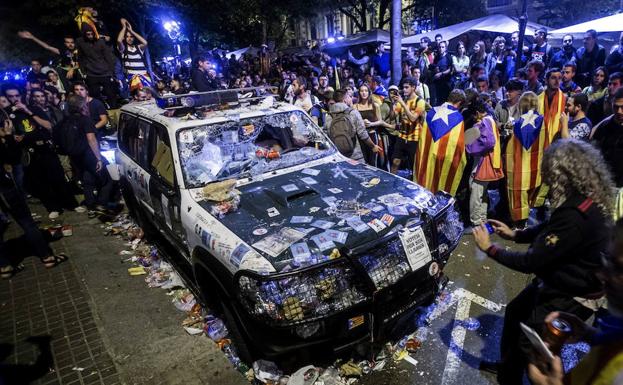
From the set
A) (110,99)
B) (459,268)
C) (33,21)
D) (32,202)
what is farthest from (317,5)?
(459,268)

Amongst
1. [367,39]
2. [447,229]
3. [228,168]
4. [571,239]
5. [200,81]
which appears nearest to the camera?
[571,239]

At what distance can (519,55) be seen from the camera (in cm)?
1013

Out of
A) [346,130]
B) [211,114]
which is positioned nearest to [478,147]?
[346,130]

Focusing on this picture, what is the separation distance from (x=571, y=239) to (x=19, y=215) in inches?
234

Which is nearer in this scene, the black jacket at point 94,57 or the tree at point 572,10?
the black jacket at point 94,57

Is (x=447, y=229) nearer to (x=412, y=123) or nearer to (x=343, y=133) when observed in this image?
(x=343, y=133)

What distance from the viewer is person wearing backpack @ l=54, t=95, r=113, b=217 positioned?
6.26m

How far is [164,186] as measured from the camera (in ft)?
12.8

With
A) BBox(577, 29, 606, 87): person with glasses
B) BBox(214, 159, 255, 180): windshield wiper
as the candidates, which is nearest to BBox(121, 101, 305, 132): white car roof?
BBox(214, 159, 255, 180): windshield wiper

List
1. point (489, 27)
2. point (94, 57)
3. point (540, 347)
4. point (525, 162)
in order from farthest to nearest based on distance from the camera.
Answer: point (489, 27)
point (94, 57)
point (525, 162)
point (540, 347)

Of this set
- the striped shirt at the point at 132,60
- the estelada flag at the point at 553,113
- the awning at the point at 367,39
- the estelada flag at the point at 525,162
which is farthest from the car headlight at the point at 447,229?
the awning at the point at 367,39

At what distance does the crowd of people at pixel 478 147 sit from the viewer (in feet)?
7.00

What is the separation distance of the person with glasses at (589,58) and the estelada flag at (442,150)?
241 inches

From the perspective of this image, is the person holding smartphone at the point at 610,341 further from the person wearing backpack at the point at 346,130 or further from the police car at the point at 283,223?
the person wearing backpack at the point at 346,130
